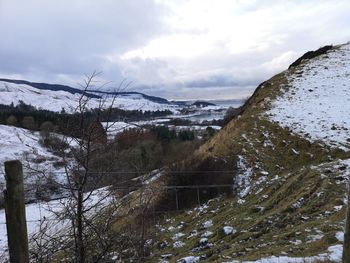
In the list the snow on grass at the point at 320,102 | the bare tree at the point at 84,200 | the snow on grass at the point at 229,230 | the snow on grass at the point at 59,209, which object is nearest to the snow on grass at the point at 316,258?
the bare tree at the point at 84,200

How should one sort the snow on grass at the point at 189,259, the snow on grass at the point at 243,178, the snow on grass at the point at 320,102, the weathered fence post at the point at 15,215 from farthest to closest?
1. the snow on grass at the point at 320,102
2. the snow on grass at the point at 243,178
3. the snow on grass at the point at 189,259
4. the weathered fence post at the point at 15,215

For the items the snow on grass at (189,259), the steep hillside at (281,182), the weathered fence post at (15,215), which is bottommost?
the snow on grass at (189,259)

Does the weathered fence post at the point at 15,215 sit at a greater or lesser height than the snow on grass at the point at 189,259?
greater

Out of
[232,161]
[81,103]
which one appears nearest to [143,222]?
[81,103]

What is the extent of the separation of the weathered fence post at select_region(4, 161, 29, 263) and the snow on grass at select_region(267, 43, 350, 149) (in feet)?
53.0

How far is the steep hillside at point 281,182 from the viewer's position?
28.1 ft

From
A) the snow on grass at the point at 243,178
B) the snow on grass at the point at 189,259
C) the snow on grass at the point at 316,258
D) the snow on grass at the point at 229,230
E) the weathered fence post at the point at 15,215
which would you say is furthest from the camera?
the snow on grass at the point at 243,178

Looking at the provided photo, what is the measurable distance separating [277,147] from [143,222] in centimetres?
1379

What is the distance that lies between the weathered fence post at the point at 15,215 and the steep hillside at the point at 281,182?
440 centimetres

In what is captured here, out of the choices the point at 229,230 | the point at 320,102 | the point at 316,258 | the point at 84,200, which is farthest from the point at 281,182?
the point at 320,102

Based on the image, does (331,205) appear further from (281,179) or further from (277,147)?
(277,147)

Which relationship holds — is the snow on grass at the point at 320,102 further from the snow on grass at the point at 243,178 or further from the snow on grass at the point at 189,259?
the snow on grass at the point at 189,259

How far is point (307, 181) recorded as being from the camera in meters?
12.7

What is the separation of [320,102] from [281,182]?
10924 mm
